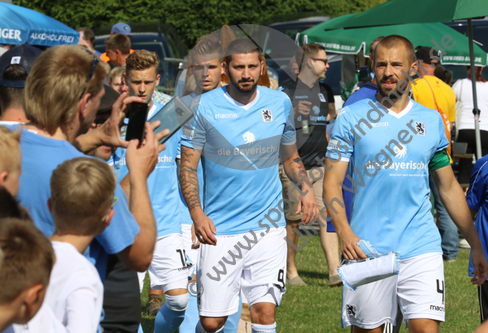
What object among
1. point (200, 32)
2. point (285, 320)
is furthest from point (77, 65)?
point (200, 32)

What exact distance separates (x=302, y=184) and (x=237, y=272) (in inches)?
35.7

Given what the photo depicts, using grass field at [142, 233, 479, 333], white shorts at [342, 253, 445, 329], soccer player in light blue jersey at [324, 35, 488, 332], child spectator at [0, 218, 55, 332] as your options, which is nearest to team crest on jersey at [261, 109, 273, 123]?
soccer player in light blue jersey at [324, 35, 488, 332]

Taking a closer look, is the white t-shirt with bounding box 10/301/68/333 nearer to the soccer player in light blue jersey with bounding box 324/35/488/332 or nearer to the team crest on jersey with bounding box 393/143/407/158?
the soccer player in light blue jersey with bounding box 324/35/488/332

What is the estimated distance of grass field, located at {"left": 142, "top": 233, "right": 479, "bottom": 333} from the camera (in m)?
6.54

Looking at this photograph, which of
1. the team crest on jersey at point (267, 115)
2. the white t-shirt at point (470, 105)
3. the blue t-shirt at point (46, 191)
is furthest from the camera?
the white t-shirt at point (470, 105)

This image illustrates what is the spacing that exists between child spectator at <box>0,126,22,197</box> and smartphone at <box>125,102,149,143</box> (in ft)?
1.90

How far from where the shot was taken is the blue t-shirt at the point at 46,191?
107 inches

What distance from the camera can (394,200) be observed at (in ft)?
15.0

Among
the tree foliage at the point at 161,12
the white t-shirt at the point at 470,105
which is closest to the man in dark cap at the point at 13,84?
the white t-shirt at the point at 470,105

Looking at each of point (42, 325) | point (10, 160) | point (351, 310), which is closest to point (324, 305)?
point (351, 310)

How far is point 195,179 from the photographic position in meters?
5.20

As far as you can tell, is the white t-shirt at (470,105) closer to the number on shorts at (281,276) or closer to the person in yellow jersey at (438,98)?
the person in yellow jersey at (438,98)

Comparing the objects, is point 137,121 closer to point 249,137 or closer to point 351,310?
point 249,137

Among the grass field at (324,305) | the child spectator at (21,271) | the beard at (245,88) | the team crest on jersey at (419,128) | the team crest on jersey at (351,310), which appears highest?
the beard at (245,88)
